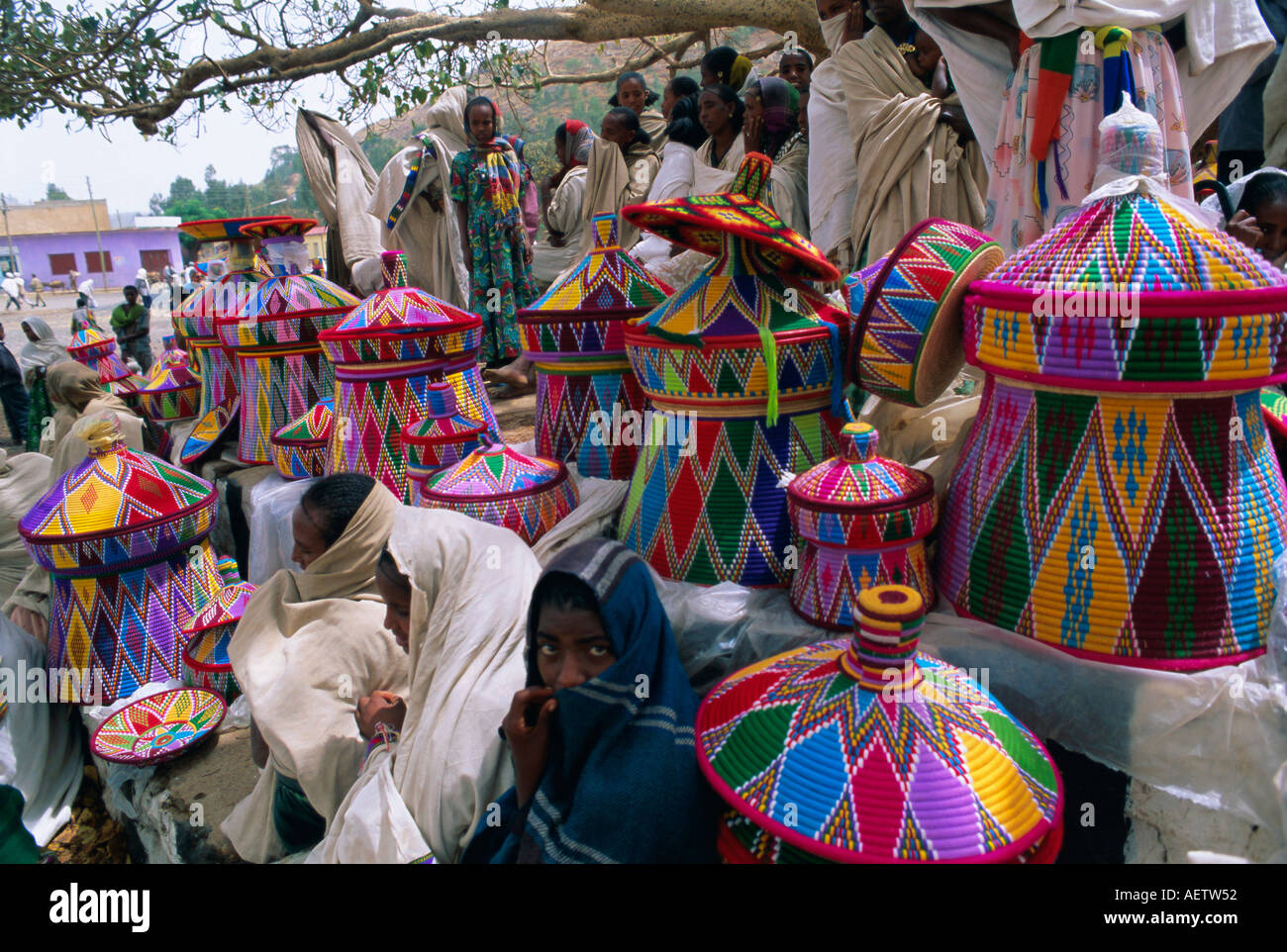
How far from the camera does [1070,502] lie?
1.53 meters

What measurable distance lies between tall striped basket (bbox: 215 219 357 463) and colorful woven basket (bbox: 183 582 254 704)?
960 millimetres

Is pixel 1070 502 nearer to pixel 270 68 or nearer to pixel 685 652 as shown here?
pixel 685 652

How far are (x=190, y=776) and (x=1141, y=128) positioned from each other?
310 centimetres

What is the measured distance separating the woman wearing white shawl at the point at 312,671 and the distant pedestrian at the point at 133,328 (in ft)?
30.3

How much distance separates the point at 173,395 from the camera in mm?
5355

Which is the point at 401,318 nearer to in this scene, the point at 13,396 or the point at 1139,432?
the point at 1139,432

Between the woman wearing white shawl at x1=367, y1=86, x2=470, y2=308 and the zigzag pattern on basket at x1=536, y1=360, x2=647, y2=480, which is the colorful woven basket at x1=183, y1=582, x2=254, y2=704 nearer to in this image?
the zigzag pattern on basket at x1=536, y1=360, x2=647, y2=480

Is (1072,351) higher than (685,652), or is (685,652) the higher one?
(1072,351)

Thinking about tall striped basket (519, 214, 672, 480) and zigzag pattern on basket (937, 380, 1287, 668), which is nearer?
zigzag pattern on basket (937, 380, 1287, 668)

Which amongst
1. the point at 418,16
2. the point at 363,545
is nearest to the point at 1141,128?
the point at 363,545

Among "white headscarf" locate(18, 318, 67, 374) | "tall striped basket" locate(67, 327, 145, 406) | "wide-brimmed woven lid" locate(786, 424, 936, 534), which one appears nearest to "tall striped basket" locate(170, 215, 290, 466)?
"tall striped basket" locate(67, 327, 145, 406)

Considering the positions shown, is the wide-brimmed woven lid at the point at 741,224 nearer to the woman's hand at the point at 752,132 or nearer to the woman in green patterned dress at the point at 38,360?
the woman's hand at the point at 752,132

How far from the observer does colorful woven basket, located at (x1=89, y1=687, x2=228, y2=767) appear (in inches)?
107
